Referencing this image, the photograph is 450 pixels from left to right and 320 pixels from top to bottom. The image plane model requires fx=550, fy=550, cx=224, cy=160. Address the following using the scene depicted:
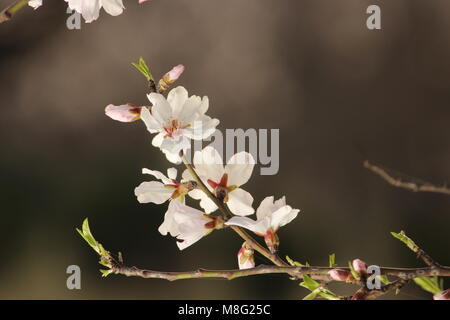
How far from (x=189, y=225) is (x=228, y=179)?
3 cm

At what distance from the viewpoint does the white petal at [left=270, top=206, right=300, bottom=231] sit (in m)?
0.26

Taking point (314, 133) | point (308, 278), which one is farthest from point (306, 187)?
point (308, 278)

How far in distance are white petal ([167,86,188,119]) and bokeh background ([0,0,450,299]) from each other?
115 cm

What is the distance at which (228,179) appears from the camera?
0.95ft

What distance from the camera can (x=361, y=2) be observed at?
1.62 metres

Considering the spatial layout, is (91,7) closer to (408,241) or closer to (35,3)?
(35,3)

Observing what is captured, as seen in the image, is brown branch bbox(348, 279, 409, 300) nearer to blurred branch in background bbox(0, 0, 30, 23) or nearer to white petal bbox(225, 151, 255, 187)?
white petal bbox(225, 151, 255, 187)

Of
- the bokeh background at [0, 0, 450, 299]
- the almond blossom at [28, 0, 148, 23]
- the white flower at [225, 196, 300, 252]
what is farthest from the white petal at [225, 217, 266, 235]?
the bokeh background at [0, 0, 450, 299]

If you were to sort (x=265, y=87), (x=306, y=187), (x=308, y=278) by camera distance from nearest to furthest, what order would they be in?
(x=308, y=278)
(x=306, y=187)
(x=265, y=87)

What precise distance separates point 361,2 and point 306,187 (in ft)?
1.89

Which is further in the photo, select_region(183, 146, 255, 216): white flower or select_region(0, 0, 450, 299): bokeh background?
select_region(0, 0, 450, 299): bokeh background

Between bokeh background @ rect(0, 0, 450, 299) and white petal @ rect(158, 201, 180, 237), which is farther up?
bokeh background @ rect(0, 0, 450, 299)

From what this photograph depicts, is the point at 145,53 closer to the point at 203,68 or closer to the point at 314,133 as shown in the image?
the point at 203,68

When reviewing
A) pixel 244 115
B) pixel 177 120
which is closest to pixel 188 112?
pixel 177 120
